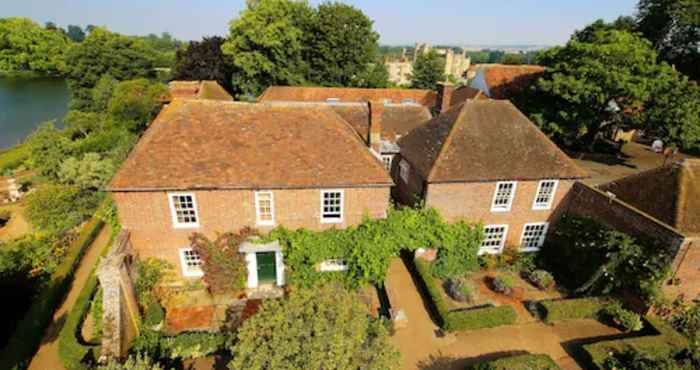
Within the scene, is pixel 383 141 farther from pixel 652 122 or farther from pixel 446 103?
pixel 652 122

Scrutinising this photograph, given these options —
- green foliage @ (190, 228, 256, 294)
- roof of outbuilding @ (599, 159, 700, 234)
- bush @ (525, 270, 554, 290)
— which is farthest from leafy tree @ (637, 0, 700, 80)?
green foliage @ (190, 228, 256, 294)

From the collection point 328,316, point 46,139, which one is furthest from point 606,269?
point 46,139

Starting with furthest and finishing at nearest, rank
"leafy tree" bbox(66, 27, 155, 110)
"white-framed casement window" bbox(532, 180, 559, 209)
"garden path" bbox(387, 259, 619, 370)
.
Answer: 1. "leafy tree" bbox(66, 27, 155, 110)
2. "white-framed casement window" bbox(532, 180, 559, 209)
3. "garden path" bbox(387, 259, 619, 370)

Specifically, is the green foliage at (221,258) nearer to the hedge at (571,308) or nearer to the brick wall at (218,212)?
the brick wall at (218,212)

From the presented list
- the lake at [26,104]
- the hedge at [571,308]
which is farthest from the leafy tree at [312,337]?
the lake at [26,104]

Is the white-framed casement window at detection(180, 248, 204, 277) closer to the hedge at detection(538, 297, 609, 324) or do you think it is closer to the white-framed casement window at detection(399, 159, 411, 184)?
the white-framed casement window at detection(399, 159, 411, 184)

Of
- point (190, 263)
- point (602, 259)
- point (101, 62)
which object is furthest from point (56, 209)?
point (101, 62)
